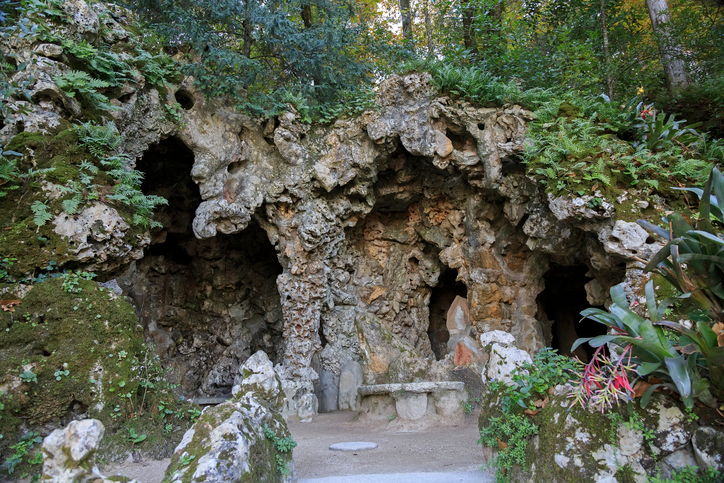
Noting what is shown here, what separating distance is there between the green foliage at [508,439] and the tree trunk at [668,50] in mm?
8400

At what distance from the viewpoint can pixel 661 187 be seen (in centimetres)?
662

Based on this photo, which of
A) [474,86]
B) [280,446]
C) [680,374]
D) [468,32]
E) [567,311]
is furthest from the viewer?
[567,311]

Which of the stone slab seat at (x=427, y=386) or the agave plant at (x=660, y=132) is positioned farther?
the stone slab seat at (x=427, y=386)

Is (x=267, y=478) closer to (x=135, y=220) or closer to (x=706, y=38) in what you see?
(x=135, y=220)

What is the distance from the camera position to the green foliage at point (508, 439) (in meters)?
3.60

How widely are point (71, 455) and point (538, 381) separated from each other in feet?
11.5

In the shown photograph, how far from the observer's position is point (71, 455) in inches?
112

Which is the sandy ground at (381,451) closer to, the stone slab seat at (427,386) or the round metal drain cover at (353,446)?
the round metal drain cover at (353,446)

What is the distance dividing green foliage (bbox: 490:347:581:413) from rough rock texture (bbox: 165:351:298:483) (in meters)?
2.12

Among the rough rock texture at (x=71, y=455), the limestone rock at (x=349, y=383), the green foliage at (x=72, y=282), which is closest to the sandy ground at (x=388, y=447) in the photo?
the limestone rock at (x=349, y=383)

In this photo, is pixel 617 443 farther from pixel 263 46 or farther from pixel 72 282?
pixel 263 46

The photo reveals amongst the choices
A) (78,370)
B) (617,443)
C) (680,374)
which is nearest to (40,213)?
(78,370)

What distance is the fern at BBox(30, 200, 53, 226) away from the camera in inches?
215

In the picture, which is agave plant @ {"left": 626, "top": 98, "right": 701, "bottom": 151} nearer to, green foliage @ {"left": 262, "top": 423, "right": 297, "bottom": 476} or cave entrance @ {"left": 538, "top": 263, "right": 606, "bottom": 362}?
cave entrance @ {"left": 538, "top": 263, "right": 606, "bottom": 362}
